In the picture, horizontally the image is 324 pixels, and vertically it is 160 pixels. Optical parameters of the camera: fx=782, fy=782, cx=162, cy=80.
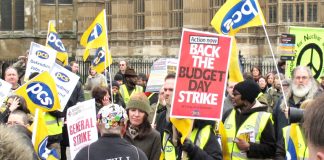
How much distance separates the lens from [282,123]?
25.3 feet

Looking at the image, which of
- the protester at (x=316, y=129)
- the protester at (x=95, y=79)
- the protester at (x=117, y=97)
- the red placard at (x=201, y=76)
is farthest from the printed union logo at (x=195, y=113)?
the protester at (x=95, y=79)

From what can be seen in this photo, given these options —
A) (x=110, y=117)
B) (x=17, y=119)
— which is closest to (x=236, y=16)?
(x=17, y=119)

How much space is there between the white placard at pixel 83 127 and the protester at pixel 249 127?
136 centimetres

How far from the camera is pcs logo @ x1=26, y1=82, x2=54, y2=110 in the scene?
936 cm

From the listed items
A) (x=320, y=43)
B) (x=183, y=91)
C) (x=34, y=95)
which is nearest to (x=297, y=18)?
(x=320, y=43)

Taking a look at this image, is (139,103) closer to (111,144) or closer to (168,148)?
(168,148)

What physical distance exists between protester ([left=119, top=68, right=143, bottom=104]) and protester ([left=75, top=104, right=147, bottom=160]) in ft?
27.3

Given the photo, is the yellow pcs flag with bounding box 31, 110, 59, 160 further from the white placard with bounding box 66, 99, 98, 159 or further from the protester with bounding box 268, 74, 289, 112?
the protester with bounding box 268, 74, 289, 112

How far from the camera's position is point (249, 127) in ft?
23.0

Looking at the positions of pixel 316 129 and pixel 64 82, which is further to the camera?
pixel 64 82

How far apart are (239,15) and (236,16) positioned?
0.04 metres

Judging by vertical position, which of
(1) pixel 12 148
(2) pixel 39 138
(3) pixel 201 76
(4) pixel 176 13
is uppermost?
(4) pixel 176 13

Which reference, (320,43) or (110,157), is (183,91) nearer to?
(110,157)

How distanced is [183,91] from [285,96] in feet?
6.73
